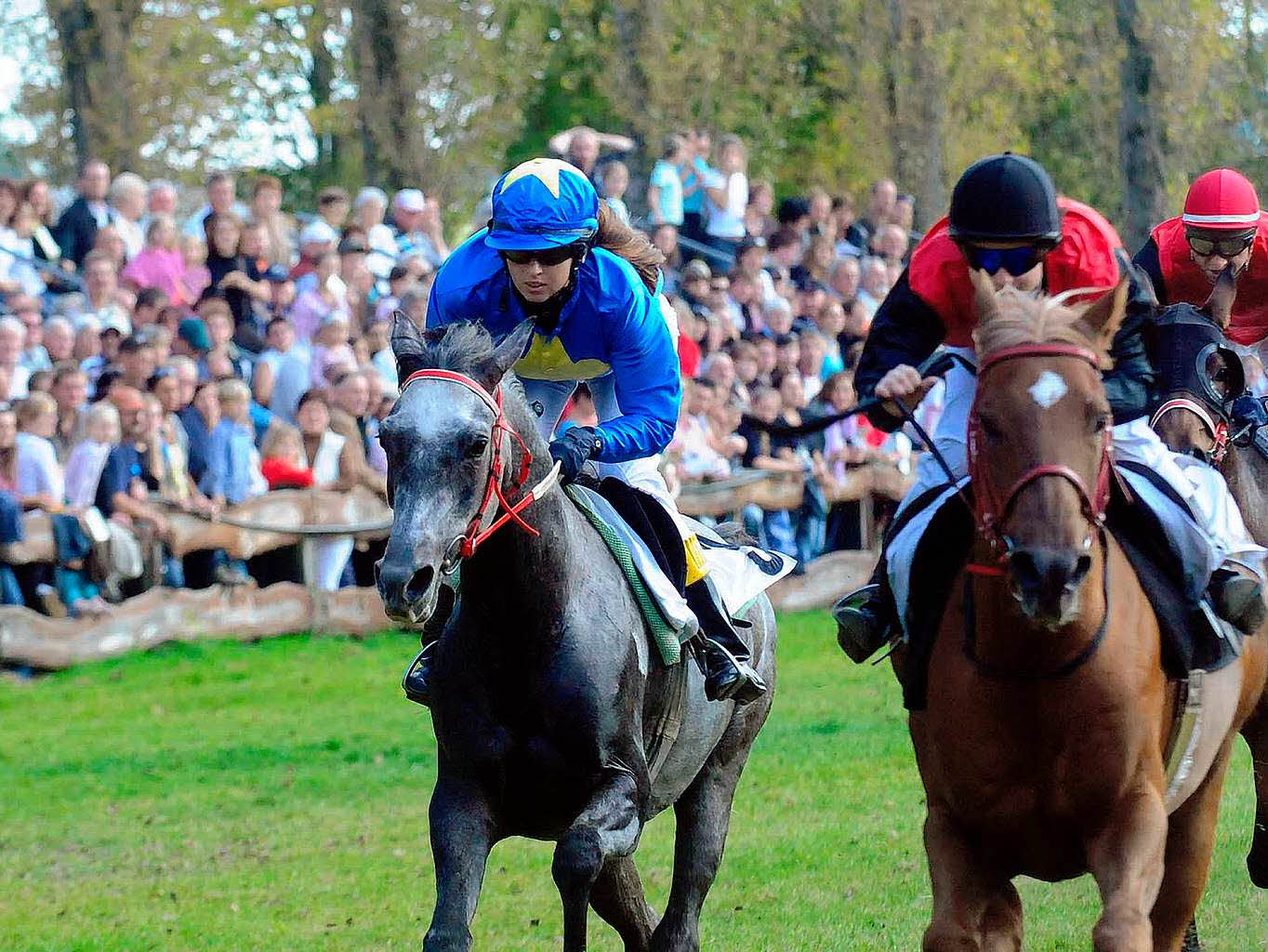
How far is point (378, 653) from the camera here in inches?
610

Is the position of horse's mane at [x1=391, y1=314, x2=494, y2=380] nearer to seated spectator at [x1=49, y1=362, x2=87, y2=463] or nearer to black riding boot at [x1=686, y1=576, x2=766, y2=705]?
black riding boot at [x1=686, y1=576, x2=766, y2=705]

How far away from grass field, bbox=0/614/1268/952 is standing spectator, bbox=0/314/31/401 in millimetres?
1992

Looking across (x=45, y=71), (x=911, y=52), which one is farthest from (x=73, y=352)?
(x=45, y=71)

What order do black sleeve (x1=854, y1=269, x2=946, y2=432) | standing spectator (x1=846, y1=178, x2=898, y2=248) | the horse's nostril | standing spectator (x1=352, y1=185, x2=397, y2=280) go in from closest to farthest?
1. the horse's nostril
2. black sleeve (x1=854, y1=269, x2=946, y2=432)
3. standing spectator (x1=352, y1=185, x2=397, y2=280)
4. standing spectator (x1=846, y1=178, x2=898, y2=248)

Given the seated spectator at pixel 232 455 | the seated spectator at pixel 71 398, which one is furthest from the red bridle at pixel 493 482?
the seated spectator at pixel 232 455

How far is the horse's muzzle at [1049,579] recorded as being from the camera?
4871mm

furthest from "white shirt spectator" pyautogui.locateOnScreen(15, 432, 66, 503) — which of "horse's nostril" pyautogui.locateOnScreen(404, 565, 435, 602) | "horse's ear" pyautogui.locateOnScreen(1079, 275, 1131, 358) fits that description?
"horse's ear" pyautogui.locateOnScreen(1079, 275, 1131, 358)

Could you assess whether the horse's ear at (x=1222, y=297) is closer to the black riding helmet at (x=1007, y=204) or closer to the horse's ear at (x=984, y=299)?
the black riding helmet at (x=1007, y=204)

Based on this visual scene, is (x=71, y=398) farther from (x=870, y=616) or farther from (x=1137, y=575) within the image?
(x=1137, y=575)

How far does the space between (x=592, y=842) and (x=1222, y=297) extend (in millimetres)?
3377

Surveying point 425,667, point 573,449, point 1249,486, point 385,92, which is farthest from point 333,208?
point 573,449

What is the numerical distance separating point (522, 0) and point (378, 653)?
1929 centimetres

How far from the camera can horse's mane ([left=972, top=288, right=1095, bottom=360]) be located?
17.3 feet

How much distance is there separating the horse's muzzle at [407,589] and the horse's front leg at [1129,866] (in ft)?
6.25
